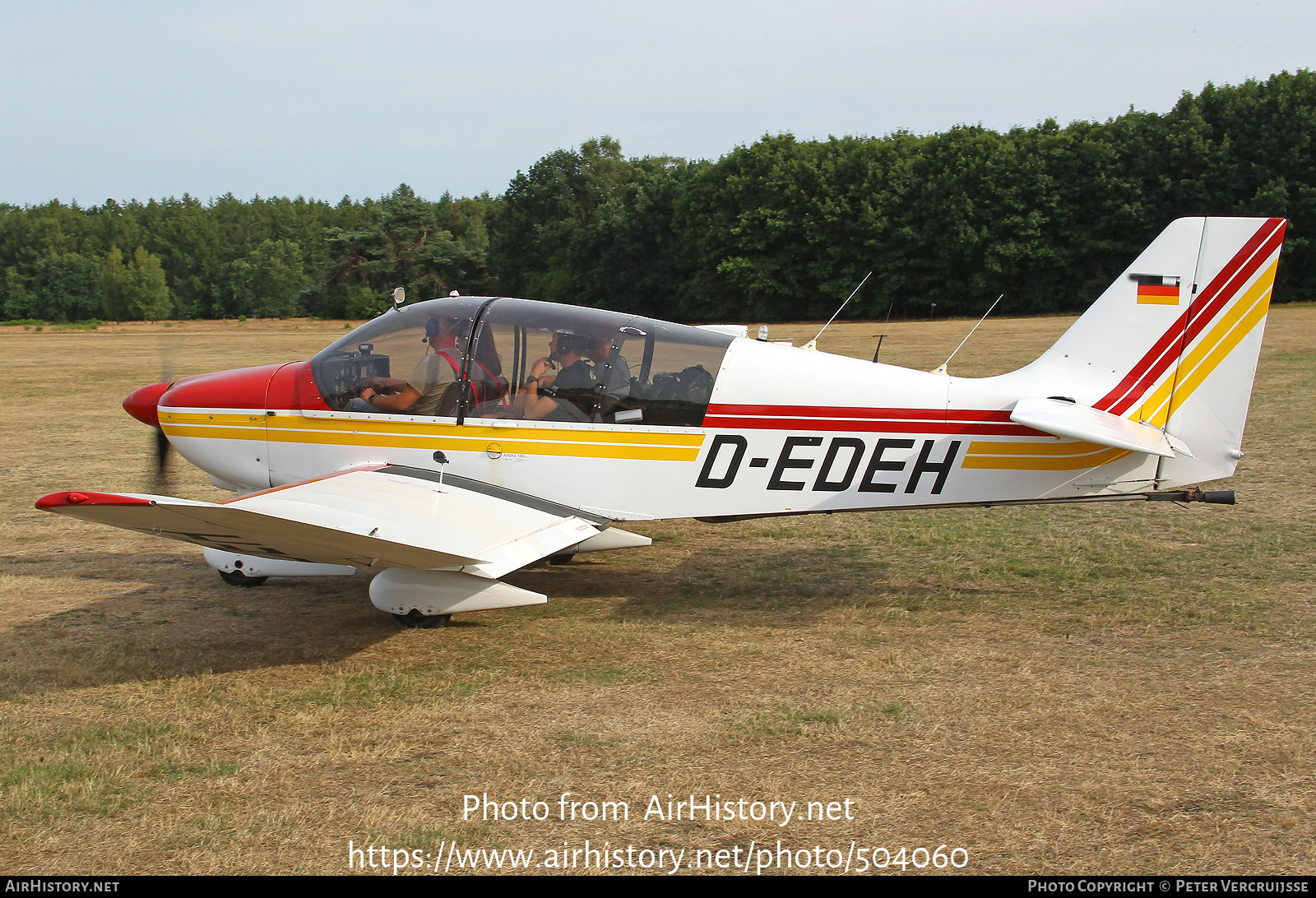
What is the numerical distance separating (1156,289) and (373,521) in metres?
4.92

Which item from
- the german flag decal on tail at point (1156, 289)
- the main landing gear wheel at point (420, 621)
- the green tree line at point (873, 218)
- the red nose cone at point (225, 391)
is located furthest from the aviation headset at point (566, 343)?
the green tree line at point (873, 218)

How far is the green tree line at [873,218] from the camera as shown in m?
45.7

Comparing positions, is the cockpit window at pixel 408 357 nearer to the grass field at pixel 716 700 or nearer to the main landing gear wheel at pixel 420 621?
the main landing gear wheel at pixel 420 621

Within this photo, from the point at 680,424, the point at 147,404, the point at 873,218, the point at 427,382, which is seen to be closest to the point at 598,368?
the point at 680,424

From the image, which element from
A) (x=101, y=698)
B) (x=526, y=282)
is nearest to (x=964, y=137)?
(x=526, y=282)

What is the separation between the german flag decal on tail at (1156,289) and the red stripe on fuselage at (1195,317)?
118 millimetres

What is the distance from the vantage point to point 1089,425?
5.47 meters

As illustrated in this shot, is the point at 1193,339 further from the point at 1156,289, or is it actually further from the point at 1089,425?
the point at 1089,425

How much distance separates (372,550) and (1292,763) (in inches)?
173

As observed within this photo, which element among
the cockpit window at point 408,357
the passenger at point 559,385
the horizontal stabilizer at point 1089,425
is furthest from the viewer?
the cockpit window at point 408,357

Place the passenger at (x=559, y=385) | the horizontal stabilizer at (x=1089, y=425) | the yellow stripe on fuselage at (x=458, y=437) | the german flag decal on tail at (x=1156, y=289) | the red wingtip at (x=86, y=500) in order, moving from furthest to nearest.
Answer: the passenger at (x=559, y=385) → the yellow stripe on fuselage at (x=458, y=437) → the german flag decal on tail at (x=1156, y=289) → the horizontal stabilizer at (x=1089, y=425) → the red wingtip at (x=86, y=500)

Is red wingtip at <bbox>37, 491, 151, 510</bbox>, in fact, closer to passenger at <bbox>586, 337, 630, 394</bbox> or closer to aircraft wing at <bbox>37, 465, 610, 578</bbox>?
aircraft wing at <bbox>37, 465, 610, 578</bbox>

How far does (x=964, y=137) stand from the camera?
172 ft

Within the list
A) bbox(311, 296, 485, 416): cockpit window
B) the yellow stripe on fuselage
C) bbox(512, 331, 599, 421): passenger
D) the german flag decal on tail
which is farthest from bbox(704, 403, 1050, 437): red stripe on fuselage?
bbox(311, 296, 485, 416): cockpit window
